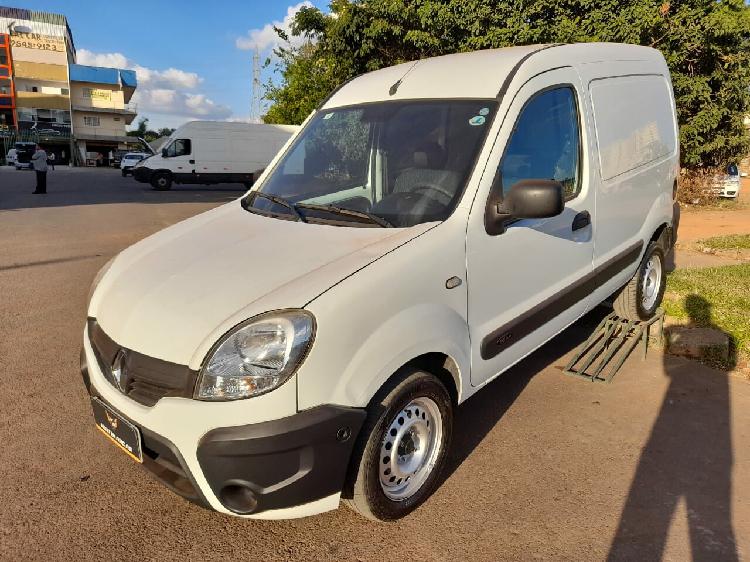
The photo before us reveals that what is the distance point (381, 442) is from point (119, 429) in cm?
107

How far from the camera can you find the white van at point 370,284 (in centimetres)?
201

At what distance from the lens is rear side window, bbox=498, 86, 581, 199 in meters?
2.88

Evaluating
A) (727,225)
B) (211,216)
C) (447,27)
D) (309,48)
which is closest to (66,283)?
(211,216)

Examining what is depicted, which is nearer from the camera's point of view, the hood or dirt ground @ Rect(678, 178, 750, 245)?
the hood

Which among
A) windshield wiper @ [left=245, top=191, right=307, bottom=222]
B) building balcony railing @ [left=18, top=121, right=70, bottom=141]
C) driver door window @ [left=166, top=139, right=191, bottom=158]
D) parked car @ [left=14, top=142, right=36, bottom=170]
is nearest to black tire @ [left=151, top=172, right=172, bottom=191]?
driver door window @ [left=166, top=139, right=191, bottom=158]

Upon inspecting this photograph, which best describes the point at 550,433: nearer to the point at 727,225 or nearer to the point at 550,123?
the point at 550,123

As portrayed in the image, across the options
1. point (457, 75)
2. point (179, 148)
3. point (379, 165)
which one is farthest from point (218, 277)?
point (179, 148)

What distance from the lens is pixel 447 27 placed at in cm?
1242

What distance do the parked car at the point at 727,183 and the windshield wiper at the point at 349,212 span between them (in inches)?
612

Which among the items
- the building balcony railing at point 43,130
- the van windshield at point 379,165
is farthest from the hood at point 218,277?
the building balcony railing at point 43,130

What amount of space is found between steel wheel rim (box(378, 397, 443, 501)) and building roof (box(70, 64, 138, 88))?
73529 mm

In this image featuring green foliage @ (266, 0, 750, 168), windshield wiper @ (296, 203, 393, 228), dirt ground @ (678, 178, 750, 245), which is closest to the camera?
windshield wiper @ (296, 203, 393, 228)

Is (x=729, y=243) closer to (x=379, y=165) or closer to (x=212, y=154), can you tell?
(x=379, y=165)

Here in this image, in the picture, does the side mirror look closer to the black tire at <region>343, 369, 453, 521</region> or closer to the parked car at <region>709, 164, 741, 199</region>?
the black tire at <region>343, 369, 453, 521</region>
